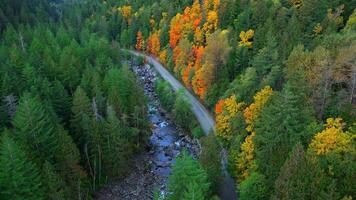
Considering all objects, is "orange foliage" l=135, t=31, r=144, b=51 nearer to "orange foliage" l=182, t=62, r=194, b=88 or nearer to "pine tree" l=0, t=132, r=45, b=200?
"orange foliage" l=182, t=62, r=194, b=88

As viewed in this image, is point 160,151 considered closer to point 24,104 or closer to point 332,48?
point 24,104

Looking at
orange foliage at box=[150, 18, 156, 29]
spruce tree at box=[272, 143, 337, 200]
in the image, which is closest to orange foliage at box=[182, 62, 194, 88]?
orange foliage at box=[150, 18, 156, 29]

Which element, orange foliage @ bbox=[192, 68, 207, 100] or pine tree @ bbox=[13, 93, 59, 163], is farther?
orange foliage @ bbox=[192, 68, 207, 100]

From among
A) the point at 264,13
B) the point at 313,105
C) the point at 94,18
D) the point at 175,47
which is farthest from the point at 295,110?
the point at 94,18

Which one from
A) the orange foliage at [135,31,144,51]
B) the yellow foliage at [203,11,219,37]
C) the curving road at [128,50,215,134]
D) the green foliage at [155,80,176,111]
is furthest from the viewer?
the orange foliage at [135,31,144,51]

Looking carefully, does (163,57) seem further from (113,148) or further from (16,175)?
(16,175)
